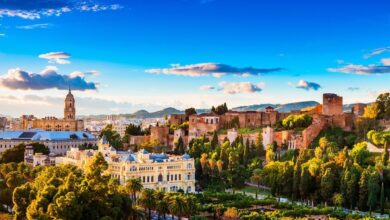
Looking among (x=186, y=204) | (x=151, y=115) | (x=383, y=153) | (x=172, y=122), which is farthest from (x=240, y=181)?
(x=151, y=115)

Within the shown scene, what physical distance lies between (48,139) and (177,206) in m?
34.8

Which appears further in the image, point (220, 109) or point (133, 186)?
point (220, 109)

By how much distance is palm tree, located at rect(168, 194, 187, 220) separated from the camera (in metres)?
30.6

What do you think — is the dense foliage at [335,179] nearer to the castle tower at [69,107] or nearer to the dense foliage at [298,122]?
the dense foliage at [298,122]

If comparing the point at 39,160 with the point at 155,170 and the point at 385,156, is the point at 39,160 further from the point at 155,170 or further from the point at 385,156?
the point at 385,156

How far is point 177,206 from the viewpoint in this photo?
101ft

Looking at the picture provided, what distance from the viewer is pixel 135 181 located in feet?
113

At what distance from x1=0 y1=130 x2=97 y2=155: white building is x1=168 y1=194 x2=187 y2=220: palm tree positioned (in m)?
32.9

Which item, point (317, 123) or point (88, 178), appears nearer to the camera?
point (88, 178)

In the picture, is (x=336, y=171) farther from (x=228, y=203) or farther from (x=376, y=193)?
(x=228, y=203)

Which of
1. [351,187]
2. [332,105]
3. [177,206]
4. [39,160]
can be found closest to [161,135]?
[39,160]

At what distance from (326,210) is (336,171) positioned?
487 centimetres

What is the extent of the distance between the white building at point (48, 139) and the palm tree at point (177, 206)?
32.9 meters

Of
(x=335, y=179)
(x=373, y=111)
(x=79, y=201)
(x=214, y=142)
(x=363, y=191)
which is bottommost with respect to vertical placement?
(x=363, y=191)
